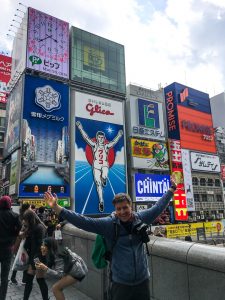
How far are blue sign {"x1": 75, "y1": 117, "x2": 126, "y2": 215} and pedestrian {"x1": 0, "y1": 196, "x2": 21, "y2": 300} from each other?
32.4m

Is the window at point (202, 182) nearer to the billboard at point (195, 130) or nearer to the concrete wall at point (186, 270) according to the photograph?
the billboard at point (195, 130)

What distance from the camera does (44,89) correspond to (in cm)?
3891

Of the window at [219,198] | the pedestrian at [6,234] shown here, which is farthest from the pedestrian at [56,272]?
the window at [219,198]

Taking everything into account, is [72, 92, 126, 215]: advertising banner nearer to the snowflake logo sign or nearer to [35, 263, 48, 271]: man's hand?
the snowflake logo sign

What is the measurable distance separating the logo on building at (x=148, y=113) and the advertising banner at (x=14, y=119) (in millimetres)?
18664

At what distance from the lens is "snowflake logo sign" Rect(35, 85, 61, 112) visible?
38.1 meters

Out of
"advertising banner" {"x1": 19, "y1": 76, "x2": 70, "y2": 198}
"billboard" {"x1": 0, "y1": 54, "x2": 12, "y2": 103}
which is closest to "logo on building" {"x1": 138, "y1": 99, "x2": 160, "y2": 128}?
"advertising banner" {"x1": 19, "y1": 76, "x2": 70, "y2": 198}

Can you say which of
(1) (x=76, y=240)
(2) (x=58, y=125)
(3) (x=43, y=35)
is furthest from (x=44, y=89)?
(1) (x=76, y=240)

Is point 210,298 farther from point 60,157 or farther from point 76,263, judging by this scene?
point 60,157

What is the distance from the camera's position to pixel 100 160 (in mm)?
40969

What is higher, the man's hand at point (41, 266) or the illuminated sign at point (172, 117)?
the illuminated sign at point (172, 117)

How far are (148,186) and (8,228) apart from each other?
132 feet

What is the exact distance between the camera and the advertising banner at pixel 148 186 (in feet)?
143

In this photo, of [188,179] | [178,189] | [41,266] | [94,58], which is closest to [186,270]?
[41,266]
